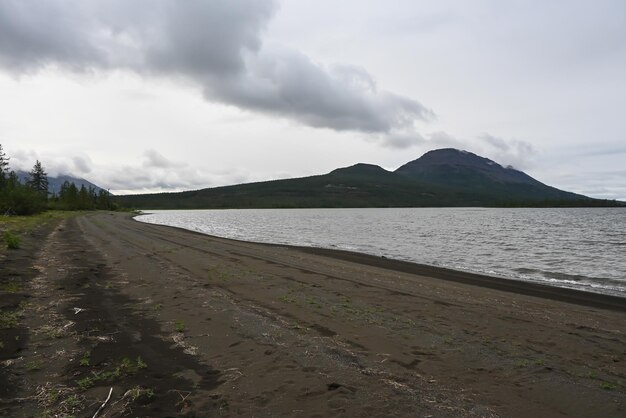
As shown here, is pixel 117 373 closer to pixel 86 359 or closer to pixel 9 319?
pixel 86 359

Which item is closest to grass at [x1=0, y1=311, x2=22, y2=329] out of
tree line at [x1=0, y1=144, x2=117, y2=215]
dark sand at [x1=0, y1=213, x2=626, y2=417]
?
dark sand at [x1=0, y1=213, x2=626, y2=417]

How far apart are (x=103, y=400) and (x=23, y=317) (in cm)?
562

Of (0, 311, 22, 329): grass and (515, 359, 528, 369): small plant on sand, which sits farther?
(0, 311, 22, 329): grass

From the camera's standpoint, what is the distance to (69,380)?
640 cm

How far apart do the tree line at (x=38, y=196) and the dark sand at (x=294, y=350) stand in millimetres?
53631

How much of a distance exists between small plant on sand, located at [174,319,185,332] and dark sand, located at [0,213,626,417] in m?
0.03

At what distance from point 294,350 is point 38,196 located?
77720 millimetres

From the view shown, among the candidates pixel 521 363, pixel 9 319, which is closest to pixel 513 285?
pixel 521 363

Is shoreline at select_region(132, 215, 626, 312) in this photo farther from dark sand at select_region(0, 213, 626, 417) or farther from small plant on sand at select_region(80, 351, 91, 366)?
small plant on sand at select_region(80, 351, 91, 366)

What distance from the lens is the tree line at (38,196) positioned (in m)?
59.5

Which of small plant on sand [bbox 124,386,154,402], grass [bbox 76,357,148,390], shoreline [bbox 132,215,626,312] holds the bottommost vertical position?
shoreline [bbox 132,215,626,312]

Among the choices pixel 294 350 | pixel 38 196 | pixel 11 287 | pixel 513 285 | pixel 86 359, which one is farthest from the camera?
pixel 38 196

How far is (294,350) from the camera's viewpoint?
817 cm

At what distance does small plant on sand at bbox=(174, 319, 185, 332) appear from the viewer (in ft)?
30.6
